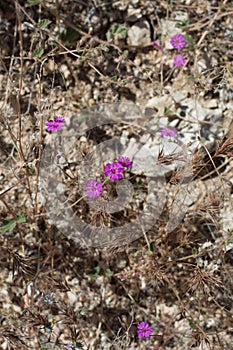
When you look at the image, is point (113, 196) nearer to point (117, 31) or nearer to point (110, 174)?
point (110, 174)

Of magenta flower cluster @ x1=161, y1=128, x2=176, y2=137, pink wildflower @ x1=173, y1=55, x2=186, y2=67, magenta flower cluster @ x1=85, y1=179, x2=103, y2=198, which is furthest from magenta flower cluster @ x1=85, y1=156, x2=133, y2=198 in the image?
pink wildflower @ x1=173, y1=55, x2=186, y2=67

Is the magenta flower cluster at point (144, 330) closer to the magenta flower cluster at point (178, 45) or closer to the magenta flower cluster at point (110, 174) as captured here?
the magenta flower cluster at point (110, 174)

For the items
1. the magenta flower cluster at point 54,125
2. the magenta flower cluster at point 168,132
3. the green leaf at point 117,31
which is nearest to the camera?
the magenta flower cluster at point 54,125

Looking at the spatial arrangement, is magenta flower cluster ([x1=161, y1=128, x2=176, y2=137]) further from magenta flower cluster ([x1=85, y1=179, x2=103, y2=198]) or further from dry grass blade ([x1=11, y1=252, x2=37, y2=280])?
dry grass blade ([x1=11, y1=252, x2=37, y2=280])

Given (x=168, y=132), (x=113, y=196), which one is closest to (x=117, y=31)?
(x=168, y=132)

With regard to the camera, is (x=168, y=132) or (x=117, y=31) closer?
(x=168, y=132)

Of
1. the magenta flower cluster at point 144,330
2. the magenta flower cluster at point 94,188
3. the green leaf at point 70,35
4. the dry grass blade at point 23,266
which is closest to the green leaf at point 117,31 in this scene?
the green leaf at point 70,35
